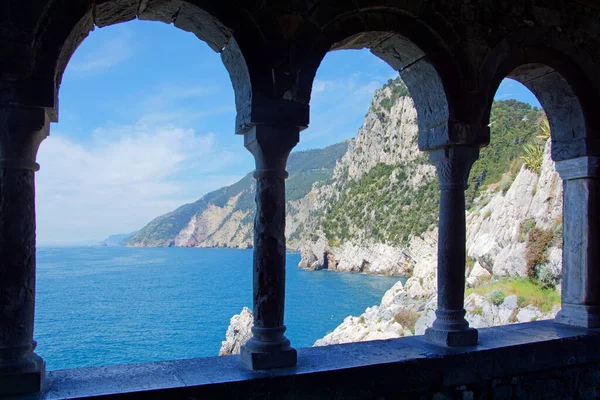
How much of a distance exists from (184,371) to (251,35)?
7.80 ft

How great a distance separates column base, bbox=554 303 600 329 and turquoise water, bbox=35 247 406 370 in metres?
36.3

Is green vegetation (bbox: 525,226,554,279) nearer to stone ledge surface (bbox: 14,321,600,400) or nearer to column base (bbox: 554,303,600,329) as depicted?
column base (bbox: 554,303,600,329)

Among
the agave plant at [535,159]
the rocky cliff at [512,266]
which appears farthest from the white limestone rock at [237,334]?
the agave plant at [535,159]

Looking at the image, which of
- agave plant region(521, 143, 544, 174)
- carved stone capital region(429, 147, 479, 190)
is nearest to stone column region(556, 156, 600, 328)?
carved stone capital region(429, 147, 479, 190)

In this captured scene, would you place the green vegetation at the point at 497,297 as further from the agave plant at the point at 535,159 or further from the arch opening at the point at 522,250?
the agave plant at the point at 535,159

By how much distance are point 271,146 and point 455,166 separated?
1754 mm

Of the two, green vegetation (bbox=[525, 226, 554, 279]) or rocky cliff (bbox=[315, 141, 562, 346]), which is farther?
green vegetation (bbox=[525, 226, 554, 279])

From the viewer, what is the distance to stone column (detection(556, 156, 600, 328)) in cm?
496

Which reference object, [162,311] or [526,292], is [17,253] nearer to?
[526,292]

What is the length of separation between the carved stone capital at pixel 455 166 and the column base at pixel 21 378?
3.38m

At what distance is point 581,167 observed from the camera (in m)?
5.02

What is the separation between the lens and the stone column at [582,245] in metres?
4.96

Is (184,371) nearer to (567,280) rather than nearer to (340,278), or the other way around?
(567,280)

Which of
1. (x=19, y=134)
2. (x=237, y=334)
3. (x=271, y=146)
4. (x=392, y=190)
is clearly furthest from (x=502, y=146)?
(x=19, y=134)
